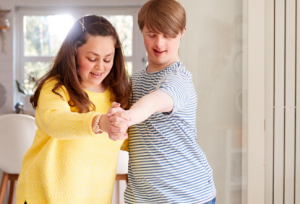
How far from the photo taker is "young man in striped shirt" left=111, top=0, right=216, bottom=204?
2.60ft

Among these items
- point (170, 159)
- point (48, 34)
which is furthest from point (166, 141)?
point (48, 34)

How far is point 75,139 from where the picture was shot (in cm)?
79

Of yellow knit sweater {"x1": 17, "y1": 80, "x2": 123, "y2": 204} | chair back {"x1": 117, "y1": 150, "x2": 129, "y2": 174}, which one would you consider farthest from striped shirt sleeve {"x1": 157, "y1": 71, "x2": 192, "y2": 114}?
chair back {"x1": 117, "y1": 150, "x2": 129, "y2": 174}

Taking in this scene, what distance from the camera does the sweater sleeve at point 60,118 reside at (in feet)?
2.10

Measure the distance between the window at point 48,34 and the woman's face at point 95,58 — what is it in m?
2.68

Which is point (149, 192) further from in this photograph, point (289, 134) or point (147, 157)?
point (289, 134)

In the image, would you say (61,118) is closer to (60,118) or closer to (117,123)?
(60,118)

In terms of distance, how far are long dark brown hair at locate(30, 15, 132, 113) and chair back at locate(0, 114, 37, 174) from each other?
0.81 meters

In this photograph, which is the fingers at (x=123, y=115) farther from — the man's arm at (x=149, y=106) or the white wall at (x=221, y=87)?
the white wall at (x=221, y=87)

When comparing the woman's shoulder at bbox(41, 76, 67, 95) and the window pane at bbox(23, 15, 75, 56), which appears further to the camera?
the window pane at bbox(23, 15, 75, 56)

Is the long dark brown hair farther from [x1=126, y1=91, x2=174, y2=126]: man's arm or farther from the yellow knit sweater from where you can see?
[x1=126, y1=91, x2=174, y2=126]: man's arm

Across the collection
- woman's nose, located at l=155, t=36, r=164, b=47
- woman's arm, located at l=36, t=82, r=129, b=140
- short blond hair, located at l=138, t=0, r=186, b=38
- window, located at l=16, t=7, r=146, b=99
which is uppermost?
window, located at l=16, t=7, r=146, b=99

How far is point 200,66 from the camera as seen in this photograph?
59.4 inches

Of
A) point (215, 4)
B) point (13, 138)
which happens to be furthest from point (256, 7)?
point (13, 138)
